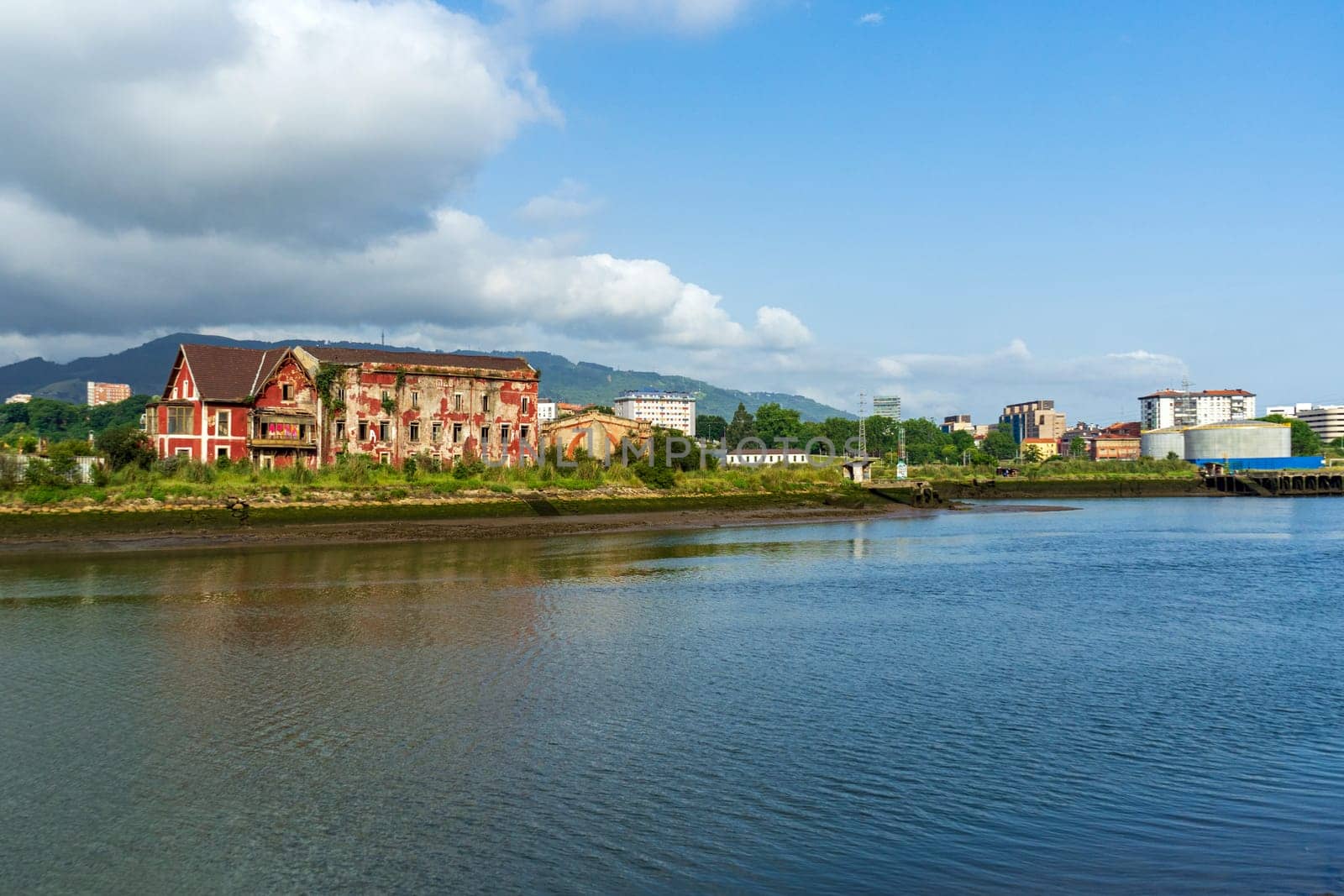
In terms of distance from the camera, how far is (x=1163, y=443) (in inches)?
5851

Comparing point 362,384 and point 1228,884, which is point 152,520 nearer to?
point 362,384

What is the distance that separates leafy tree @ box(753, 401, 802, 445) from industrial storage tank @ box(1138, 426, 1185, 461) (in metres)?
56.3

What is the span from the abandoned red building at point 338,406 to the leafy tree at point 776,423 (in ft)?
355

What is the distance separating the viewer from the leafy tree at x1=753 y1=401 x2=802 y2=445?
17488cm

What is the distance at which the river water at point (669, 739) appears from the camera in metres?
10.7

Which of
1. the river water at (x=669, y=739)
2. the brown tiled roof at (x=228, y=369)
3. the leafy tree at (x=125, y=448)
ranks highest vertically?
the brown tiled roof at (x=228, y=369)

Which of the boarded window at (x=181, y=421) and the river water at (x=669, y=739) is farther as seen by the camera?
the boarded window at (x=181, y=421)

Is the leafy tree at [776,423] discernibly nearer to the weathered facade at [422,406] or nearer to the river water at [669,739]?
the weathered facade at [422,406]

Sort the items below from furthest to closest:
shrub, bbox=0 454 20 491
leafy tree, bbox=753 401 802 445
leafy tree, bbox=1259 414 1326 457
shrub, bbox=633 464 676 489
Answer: leafy tree, bbox=1259 414 1326 457
leafy tree, bbox=753 401 802 445
shrub, bbox=633 464 676 489
shrub, bbox=0 454 20 491

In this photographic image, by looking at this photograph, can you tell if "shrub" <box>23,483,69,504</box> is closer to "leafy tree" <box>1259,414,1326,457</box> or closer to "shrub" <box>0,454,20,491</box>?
"shrub" <box>0,454,20,491</box>

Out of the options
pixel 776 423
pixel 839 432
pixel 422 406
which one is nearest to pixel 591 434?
pixel 422 406

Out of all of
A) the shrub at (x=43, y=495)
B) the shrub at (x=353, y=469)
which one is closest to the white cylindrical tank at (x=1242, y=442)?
the shrub at (x=353, y=469)

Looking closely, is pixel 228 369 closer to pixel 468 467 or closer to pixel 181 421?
pixel 181 421

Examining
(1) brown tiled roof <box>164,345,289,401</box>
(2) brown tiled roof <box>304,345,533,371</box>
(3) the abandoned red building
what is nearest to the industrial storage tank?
(2) brown tiled roof <box>304,345,533,371</box>
